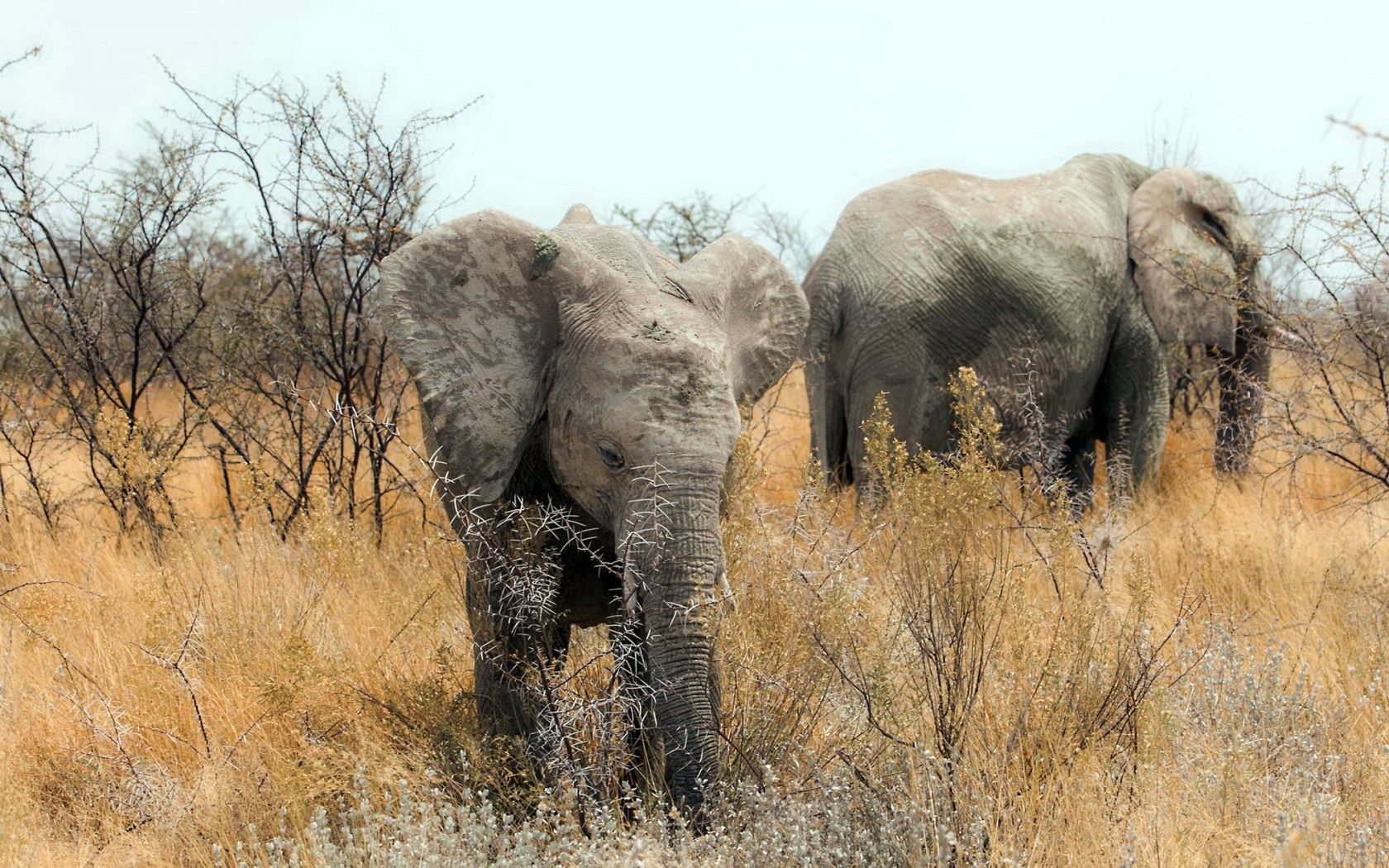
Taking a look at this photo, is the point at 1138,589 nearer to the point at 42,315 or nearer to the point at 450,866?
the point at 450,866

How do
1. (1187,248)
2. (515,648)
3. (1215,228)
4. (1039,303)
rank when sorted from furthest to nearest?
(1215,228) → (1187,248) → (1039,303) → (515,648)

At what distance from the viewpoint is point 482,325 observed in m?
4.31

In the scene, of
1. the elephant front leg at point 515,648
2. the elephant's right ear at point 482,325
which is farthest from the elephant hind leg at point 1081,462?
the elephant's right ear at point 482,325

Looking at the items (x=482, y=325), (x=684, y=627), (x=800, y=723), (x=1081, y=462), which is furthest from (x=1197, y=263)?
(x=684, y=627)

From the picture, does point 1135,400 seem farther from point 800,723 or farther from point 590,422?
point 590,422

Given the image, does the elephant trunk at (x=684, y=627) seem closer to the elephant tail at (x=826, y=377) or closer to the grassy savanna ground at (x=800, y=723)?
the grassy savanna ground at (x=800, y=723)

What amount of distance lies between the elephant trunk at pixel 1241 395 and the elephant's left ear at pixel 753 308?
12.3 feet

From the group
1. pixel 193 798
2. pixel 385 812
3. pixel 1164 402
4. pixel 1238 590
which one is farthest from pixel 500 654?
pixel 1164 402

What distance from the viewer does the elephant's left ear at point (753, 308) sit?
4535mm

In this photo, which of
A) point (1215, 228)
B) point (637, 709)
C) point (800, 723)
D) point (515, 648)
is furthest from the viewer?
point (1215, 228)

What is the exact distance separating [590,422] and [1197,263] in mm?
4871

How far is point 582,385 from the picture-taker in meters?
4.15

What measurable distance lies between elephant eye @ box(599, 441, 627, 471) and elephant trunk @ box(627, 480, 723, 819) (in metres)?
0.21

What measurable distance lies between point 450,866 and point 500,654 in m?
0.71
